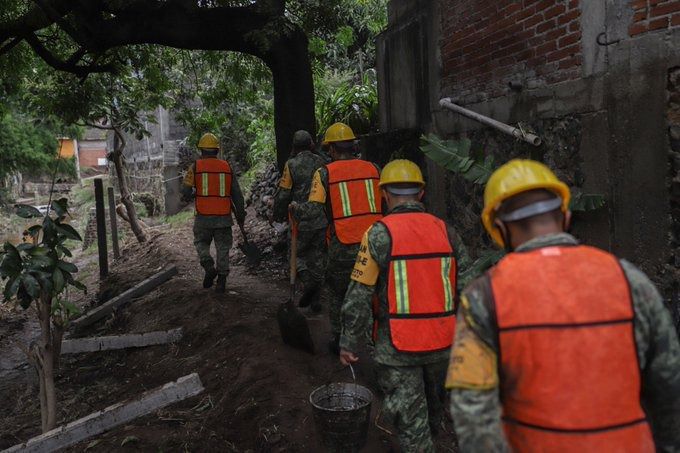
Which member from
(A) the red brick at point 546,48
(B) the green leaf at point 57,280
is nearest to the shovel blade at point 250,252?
(B) the green leaf at point 57,280

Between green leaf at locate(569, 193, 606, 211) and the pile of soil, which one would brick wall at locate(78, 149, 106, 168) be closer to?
the pile of soil

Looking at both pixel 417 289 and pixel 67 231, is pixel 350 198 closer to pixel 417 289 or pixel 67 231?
pixel 417 289

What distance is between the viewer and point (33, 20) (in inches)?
315

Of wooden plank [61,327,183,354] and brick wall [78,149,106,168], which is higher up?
brick wall [78,149,106,168]

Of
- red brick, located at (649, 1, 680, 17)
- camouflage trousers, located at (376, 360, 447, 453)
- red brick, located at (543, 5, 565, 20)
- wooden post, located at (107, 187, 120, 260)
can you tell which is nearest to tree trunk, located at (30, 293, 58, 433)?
camouflage trousers, located at (376, 360, 447, 453)

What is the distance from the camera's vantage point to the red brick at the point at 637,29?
3666 mm

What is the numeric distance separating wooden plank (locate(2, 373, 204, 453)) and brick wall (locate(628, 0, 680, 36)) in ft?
14.7

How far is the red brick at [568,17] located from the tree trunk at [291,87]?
13.7ft

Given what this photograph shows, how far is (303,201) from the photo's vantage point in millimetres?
6500

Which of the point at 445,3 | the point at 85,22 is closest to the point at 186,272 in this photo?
the point at 85,22

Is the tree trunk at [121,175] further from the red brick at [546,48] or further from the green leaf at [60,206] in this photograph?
the red brick at [546,48]

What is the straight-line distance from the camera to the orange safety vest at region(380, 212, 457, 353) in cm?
323

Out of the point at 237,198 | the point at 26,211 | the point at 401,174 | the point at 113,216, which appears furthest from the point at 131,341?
the point at 113,216

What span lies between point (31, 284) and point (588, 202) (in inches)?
165
